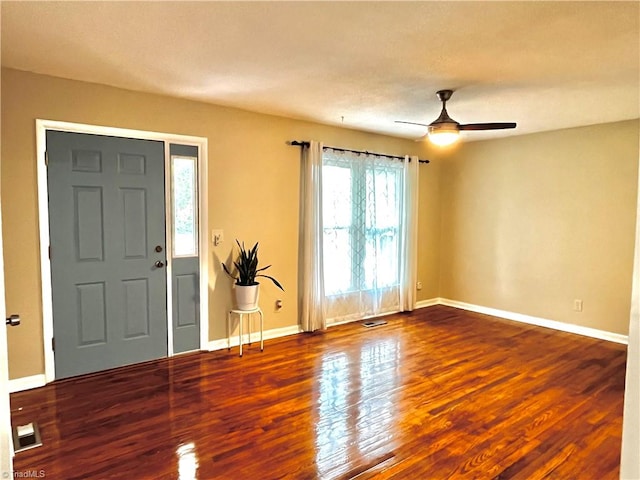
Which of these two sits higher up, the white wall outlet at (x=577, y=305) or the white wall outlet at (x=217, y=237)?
the white wall outlet at (x=217, y=237)

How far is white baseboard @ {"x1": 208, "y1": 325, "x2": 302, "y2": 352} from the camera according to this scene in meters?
4.21

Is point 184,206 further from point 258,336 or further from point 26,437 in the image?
point 26,437

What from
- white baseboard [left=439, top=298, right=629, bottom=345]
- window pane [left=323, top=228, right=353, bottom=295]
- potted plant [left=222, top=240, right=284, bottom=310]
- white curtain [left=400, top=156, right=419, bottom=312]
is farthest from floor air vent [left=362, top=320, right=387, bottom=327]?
potted plant [left=222, top=240, right=284, bottom=310]

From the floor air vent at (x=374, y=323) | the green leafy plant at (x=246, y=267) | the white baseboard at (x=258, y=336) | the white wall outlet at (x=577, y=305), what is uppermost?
the green leafy plant at (x=246, y=267)

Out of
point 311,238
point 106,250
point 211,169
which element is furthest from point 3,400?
point 311,238

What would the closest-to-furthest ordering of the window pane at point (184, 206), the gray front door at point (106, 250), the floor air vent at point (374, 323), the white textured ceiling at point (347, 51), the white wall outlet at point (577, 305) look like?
the white textured ceiling at point (347, 51) → the gray front door at point (106, 250) → the window pane at point (184, 206) → the white wall outlet at point (577, 305) → the floor air vent at point (374, 323)

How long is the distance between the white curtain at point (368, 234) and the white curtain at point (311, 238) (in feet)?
0.62

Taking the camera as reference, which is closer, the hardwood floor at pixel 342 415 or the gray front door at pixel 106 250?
the hardwood floor at pixel 342 415

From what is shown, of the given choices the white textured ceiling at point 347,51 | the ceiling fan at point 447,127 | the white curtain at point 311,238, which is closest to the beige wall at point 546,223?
the white textured ceiling at point 347,51

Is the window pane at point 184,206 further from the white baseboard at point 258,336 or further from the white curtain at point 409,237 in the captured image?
the white curtain at point 409,237

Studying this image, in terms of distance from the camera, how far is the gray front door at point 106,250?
338 cm

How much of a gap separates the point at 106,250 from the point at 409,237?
12.3 feet

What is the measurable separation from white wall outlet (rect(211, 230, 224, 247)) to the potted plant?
0.19 meters

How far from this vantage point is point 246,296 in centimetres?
408
